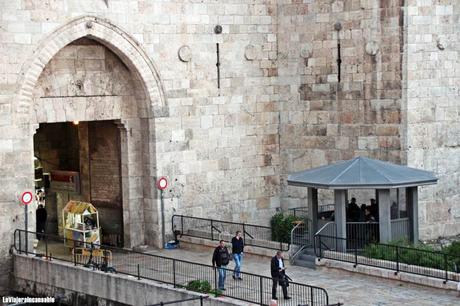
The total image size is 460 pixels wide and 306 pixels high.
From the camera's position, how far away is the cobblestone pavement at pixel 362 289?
25.6 m

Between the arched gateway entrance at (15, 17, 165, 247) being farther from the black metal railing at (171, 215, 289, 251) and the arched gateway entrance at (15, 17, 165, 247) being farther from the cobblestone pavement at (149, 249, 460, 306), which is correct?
the cobblestone pavement at (149, 249, 460, 306)

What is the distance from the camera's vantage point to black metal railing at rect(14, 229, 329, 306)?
25.8 meters

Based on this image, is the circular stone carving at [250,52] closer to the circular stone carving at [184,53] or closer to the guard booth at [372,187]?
the circular stone carving at [184,53]

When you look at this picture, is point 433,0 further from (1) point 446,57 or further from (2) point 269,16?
(2) point 269,16

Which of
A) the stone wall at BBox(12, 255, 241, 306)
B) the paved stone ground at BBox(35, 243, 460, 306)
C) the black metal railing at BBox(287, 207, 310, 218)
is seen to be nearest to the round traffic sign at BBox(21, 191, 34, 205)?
the stone wall at BBox(12, 255, 241, 306)

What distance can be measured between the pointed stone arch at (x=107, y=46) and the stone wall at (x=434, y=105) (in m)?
7.47

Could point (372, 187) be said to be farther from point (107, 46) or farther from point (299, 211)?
point (107, 46)

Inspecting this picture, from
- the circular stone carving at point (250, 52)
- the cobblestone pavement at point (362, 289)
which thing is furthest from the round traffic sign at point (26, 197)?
the circular stone carving at point (250, 52)

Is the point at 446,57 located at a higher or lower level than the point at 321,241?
higher

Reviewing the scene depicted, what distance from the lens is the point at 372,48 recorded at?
1340 inches

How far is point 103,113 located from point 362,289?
34.7 ft

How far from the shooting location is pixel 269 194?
3684 centimetres

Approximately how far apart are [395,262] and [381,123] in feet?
23.6

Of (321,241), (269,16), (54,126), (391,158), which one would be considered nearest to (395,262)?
(321,241)
